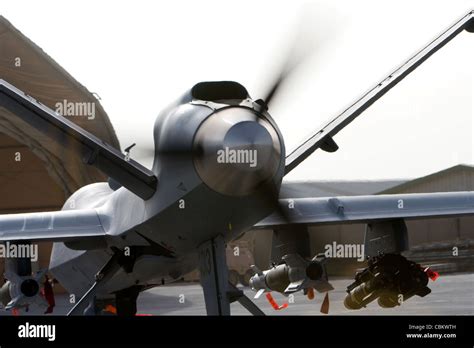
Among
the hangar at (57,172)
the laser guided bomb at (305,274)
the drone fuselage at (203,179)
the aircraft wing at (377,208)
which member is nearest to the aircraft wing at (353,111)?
the aircraft wing at (377,208)

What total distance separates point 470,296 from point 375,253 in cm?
1271

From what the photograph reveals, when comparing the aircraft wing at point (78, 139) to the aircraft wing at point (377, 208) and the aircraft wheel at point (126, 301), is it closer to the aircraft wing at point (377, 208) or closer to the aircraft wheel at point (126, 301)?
the aircraft wing at point (377, 208)

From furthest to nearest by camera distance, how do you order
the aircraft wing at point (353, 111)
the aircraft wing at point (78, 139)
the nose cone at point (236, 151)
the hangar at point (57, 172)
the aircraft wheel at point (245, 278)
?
1. the aircraft wheel at point (245, 278)
2. the hangar at point (57, 172)
3. the aircraft wing at point (353, 111)
4. the aircraft wing at point (78, 139)
5. the nose cone at point (236, 151)

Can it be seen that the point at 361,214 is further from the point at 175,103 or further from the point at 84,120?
the point at 84,120

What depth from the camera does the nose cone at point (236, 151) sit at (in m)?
10.1

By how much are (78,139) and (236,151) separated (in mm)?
2830

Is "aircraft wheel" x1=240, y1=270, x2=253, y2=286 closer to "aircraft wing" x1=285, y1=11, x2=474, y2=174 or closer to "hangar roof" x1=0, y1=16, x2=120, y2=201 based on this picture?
"hangar roof" x1=0, y1=16, x2=120, y2=201

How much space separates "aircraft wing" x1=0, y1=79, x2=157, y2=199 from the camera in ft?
39.0

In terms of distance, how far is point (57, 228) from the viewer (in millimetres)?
15078

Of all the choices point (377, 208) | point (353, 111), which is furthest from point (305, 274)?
point (353, 111)

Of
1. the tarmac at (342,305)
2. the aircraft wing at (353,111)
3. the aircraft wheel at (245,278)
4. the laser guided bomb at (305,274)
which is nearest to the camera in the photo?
the aircraft wing at (353,111)

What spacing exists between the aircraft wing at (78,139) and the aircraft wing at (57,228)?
8.65ft
